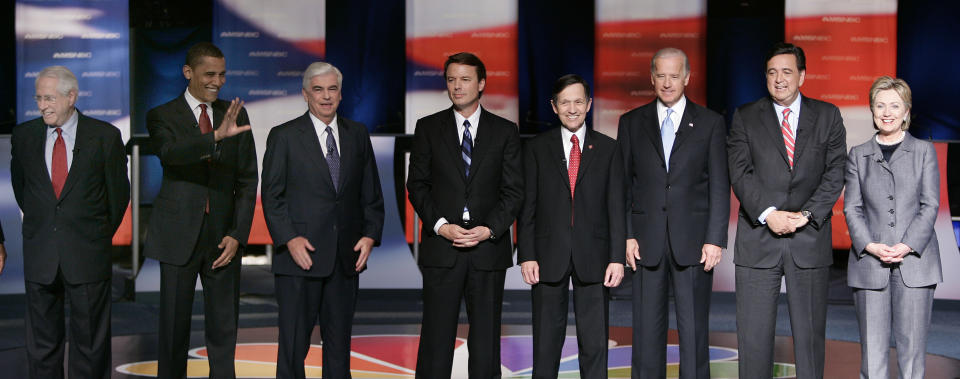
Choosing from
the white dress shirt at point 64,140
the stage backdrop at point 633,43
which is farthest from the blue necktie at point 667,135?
the stage backdrop at point 633,43

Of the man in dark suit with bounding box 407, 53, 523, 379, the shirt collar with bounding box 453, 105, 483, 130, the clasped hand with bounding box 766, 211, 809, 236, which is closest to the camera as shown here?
the clasped hand with bounding box 766, 211, 809, 236

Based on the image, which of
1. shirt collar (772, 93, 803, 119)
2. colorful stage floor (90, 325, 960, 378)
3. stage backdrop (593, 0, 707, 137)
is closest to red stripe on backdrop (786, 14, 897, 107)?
stage backdrop (593, 0, 707, 137)

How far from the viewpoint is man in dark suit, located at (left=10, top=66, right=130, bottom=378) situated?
13.7 feet

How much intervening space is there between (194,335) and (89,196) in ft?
7.91

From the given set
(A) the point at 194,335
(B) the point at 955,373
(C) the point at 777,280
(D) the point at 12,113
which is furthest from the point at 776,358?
(D) the point at 12,113

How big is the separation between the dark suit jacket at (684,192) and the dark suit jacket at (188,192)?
6.07 ft

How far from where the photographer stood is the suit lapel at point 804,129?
4152 millimetres

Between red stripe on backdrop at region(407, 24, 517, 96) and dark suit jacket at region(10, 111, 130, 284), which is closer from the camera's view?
dark suit jacket at region(10, 111, 130, 284)

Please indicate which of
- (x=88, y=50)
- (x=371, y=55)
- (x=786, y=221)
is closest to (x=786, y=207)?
(x=786, y=221)

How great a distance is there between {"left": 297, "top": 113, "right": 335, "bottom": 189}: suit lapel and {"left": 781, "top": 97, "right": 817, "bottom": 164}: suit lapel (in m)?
2.08

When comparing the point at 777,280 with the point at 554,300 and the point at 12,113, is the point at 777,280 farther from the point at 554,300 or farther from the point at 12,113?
the point at 12,113

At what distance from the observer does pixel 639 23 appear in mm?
8016

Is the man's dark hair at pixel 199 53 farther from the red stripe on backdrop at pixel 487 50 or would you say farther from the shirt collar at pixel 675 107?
the red stripe on backdrop at pixel 487 50

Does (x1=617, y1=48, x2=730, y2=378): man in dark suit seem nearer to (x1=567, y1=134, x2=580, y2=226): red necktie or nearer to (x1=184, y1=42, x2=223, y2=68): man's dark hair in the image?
(x1=567, y1=134, x2=580, y2=226): red necktie
